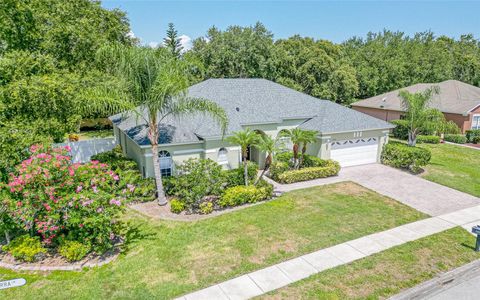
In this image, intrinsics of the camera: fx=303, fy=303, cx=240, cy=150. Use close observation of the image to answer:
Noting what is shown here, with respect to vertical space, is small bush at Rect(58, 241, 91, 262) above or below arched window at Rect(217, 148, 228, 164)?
below

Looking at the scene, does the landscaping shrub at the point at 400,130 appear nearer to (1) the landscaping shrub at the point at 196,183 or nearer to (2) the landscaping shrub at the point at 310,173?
(2) the landscaping shrub at the point at 310,173

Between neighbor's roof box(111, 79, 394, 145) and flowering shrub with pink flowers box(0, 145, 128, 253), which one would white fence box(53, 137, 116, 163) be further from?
flowering shrub with pink flowers box(0, 145, 128, 253)

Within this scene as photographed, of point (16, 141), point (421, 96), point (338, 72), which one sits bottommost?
point (16, 141)

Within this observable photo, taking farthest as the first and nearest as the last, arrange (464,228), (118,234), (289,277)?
(464,228) → (118,234) → (289,277)

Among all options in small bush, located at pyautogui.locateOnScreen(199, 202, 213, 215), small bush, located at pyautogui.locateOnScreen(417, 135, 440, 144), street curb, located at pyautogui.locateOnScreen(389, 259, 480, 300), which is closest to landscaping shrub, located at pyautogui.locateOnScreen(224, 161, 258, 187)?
small bush, located at pyautogui.locateOnScreen(199, 202, 213, 215)

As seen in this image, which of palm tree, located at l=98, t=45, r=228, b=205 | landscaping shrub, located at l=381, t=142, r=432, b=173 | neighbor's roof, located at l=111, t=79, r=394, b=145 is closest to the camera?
palm tree, located at l=98, t=45, r=228, b=205

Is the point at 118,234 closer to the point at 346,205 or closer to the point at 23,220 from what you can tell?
the point at 23,220

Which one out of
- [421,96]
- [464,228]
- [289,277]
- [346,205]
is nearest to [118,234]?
[289,277]
